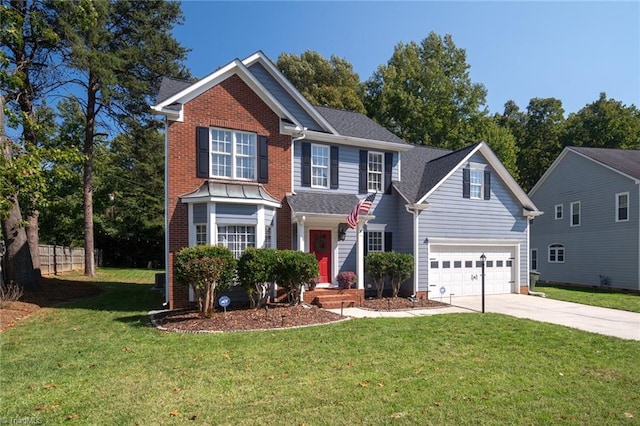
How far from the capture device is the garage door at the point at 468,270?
1497 centimetres

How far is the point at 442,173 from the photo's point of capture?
1538 centimetres

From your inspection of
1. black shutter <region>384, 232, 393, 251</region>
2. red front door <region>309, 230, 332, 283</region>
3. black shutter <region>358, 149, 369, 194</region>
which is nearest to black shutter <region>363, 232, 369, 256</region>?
black shutter <region>384, 232, 393, 251</region>

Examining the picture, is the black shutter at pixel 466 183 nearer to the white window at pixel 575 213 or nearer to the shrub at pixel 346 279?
the shrub at pixel 346 279

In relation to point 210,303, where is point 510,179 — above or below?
above

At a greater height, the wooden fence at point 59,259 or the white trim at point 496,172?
the white trim at point 496,172

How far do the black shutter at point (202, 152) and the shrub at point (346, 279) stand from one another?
5666 millimetres

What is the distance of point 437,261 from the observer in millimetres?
15000

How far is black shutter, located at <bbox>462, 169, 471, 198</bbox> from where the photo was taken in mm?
15453

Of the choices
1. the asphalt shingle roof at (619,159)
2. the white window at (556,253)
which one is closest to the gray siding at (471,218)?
the asphalt shingle roof at (619,159)

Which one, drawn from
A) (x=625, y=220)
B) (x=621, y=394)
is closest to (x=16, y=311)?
(x=621, y=394)

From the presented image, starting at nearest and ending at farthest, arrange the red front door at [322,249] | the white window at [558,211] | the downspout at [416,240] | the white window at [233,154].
A: the white window at [233,154], the red front door at [322,249], the downspout at [416,240], the white window at [558,211]

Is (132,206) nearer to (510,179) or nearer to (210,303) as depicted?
(210,303)

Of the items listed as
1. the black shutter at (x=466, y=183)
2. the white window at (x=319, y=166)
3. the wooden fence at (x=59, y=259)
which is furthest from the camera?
the wooden fence at (x=59, y=259)

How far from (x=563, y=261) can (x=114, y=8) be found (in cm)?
2919
